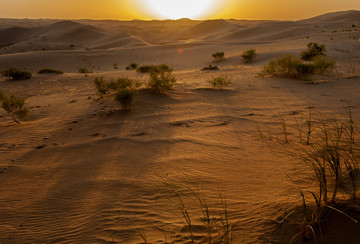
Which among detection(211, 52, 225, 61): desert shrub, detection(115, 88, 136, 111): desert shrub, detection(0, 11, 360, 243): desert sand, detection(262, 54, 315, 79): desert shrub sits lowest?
detection(0, 11, 360, 243): desert sand

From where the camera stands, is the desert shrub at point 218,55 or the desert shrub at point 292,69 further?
the desert shrub at point 218,55

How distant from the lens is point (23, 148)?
501cm

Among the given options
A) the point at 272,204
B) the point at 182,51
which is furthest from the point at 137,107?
the point at 182,51

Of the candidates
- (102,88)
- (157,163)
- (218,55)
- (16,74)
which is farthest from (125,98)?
(218,55)

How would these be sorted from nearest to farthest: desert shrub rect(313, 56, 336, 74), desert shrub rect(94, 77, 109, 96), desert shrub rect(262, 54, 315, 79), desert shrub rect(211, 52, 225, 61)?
1. desert shrub rect(94, 77, 109, 96)
2. desert shrub rect(262, 54, 315, 79)
3. desert shrub rect(313, 56, 336, 74)
4. desert shrub rect(211, 52, 225, 61)

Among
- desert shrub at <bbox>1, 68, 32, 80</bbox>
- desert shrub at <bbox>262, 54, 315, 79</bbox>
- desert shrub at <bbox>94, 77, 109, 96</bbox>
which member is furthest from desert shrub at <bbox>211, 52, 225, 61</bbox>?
desert shrub at <bbox>94, 77, 109, 96</bbox>

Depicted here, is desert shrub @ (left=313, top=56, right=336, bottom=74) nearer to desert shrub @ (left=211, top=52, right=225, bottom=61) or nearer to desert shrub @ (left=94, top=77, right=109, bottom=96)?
desert shrub @ (left=94, top=77, right=109, bottom=96)

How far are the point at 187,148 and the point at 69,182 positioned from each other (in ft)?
6.41

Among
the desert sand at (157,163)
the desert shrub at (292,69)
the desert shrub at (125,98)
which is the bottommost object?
the desert sand at (157,163)

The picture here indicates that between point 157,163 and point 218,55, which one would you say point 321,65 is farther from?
point 218,55

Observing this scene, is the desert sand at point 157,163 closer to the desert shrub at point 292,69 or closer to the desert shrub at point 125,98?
the desert shrub at point 125,98

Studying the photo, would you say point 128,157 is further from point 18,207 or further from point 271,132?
point 271,132

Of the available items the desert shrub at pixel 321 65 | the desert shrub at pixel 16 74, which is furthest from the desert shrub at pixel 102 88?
the desert shrub at pixel 321 65

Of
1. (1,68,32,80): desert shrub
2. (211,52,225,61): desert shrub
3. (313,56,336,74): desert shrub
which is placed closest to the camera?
(313,56,336,74): desert shrub
